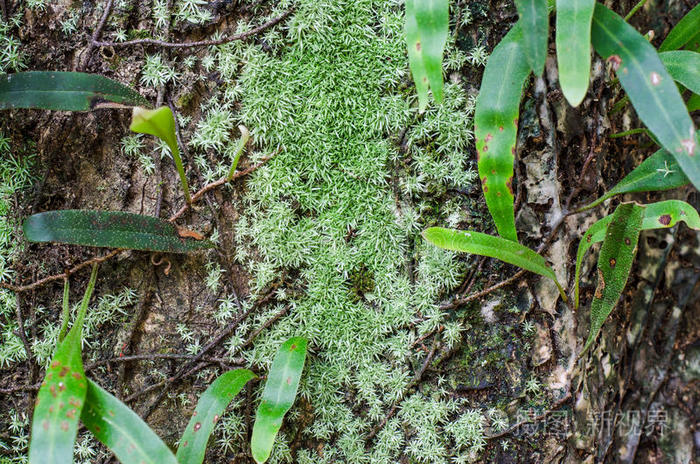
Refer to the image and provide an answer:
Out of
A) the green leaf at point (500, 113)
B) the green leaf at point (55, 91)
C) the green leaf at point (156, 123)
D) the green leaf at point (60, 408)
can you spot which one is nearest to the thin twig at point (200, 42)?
Answer: the green leaf at point (55, 91)

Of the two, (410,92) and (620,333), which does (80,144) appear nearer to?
(410,92)

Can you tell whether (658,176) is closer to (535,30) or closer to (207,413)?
(535,30)

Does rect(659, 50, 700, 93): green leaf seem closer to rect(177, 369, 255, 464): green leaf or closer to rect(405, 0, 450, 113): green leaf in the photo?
rect(405, 0, 450, 113): green leaf

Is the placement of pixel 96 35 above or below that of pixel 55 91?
above

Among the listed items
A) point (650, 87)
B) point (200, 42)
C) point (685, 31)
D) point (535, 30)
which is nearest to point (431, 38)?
point (535, 30)

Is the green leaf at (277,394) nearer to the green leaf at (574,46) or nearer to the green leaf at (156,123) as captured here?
the green leaf at (156,123)

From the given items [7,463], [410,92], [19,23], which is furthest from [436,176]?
[7,463]
